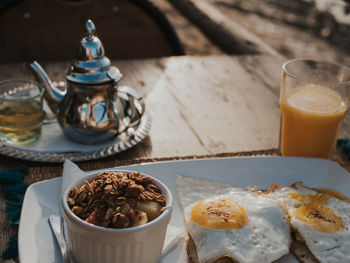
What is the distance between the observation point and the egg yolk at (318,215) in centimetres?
131

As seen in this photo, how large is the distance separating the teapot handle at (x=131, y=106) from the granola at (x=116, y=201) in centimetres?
55

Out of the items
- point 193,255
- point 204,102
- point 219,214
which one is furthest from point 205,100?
point 193,255

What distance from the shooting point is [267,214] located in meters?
1.35

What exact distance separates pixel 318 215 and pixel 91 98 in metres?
0.87

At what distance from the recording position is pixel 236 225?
129 cm

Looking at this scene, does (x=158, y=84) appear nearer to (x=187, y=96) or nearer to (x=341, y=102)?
(x=187, y=96)

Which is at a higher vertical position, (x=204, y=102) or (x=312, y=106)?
(x=312, y=106)

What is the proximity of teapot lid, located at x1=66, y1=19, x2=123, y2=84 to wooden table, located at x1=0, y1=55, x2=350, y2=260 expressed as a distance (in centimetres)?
30

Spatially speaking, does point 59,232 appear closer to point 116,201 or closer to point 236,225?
point 116,201

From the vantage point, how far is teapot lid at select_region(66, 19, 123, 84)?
1.56 m

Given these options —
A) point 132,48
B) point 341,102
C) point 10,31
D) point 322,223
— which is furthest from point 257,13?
point 322,223

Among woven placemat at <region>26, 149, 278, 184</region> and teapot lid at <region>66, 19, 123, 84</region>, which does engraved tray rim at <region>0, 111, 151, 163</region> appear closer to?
woven placemat at <region>26, 149, 278, 184</region>

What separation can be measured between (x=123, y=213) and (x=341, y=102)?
102cm

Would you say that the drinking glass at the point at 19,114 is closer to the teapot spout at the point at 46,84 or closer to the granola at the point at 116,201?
the teapot spout at the point at 46,84
